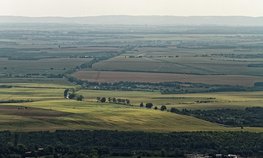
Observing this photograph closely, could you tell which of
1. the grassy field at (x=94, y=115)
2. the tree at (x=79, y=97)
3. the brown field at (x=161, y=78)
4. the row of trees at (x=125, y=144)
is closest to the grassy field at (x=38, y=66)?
the brown field at (x=161, y=78)

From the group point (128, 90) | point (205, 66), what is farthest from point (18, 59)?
point (128, 90)

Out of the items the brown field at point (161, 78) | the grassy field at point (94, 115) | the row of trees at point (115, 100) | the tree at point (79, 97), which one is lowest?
the grassy field at point (94, 115)

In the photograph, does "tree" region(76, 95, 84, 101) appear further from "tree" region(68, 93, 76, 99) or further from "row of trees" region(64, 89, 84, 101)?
"tree" region(68, 93, 76, 99)

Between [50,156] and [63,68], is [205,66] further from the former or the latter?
[50,156]

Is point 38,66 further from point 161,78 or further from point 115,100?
point 115,100

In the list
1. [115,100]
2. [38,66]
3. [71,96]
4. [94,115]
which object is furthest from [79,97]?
[38,66]

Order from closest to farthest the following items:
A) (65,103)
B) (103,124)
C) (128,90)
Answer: (103,124) < (65,103) < (128,90)

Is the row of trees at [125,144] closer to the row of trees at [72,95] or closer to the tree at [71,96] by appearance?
the row of trees at [72,95]
